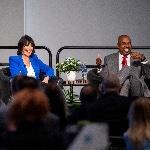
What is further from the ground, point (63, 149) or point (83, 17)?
point (83, 17)

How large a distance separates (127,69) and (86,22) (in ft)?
8.57

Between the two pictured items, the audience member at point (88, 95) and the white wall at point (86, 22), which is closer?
the audience member at point (88, 95)

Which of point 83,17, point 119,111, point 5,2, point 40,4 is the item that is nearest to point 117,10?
point 83,17

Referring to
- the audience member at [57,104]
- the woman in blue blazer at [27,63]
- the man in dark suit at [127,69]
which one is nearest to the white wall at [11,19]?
the woman in blue blazer at [27,63]

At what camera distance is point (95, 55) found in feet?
31.3

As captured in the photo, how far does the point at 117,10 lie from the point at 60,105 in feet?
18.1

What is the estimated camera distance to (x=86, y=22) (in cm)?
953

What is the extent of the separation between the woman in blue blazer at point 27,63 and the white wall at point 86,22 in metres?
1.93

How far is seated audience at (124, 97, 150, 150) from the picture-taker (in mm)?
4016

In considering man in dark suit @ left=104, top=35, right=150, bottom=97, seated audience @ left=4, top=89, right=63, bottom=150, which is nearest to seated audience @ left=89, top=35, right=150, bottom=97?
man in dark suit @ left=104, top=35, right=150, bottom=97

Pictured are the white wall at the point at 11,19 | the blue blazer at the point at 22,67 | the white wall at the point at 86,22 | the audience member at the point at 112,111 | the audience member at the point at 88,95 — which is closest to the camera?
the audience member at the point at 112,111

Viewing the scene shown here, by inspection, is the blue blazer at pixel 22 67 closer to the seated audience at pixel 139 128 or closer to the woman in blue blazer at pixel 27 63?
the woman in blue blazer at pixel 27 63

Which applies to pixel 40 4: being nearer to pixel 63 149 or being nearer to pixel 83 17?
pixel 83 17

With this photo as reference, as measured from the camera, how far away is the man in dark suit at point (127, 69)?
276 inches
